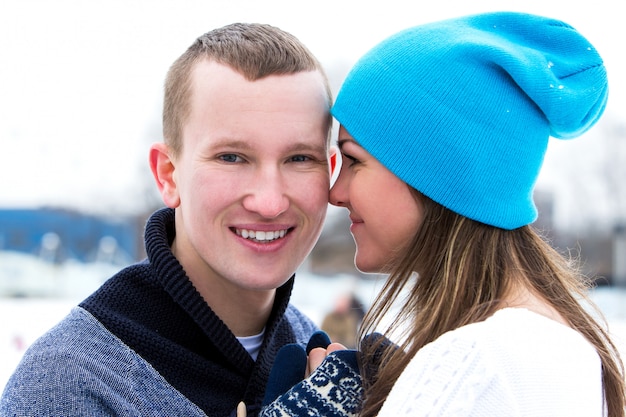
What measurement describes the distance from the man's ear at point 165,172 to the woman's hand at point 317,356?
59 cm

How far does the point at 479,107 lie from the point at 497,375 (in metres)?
0.67

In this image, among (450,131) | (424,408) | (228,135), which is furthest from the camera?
(228,135)

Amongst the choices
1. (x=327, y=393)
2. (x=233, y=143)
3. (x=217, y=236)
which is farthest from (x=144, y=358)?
(x=233, y=143)

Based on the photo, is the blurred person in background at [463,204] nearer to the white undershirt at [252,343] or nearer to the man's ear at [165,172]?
the white undershirt at [252,343]

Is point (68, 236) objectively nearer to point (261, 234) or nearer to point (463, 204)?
point (261, 234)

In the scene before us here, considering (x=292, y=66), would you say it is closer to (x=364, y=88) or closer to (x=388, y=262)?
(x=364, y=88)

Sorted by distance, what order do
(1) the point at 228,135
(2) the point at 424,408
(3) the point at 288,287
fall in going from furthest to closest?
(3) the point at 288,287, (1) the point at 228,135, (2) the point at 424,408

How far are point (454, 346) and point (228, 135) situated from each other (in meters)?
0.81

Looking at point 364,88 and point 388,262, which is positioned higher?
point 364,88

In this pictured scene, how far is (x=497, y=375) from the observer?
1414 mm

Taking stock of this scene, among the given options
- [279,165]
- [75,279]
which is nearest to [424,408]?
[279,165]

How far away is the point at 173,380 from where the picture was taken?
181 centimetres

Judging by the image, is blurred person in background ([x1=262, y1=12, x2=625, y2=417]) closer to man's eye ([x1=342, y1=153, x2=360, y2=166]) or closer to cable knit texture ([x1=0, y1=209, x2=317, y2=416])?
man's eye ([x1=342, y1=153, x2=360, y2=166])

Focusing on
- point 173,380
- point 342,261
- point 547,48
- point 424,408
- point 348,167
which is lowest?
point 342,261
